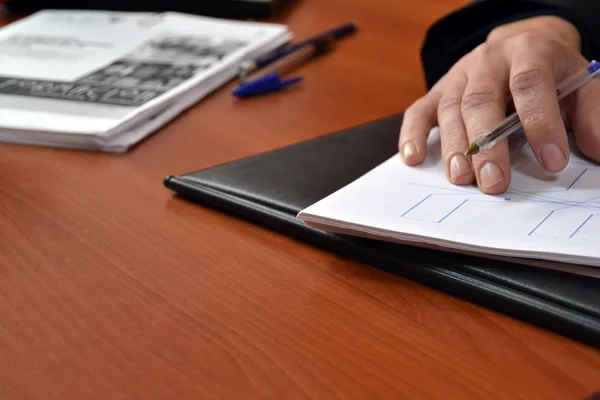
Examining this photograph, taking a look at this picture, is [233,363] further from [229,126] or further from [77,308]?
[229,126]

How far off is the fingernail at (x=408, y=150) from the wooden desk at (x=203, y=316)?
0.42ft

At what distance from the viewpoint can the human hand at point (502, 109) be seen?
544mm

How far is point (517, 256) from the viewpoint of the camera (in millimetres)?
443

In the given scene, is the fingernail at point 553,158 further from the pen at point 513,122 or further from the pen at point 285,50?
the pen at point 285,50

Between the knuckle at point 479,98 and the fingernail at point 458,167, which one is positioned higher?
the knuckle at point 479,98

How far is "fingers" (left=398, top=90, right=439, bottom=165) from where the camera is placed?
0.59m

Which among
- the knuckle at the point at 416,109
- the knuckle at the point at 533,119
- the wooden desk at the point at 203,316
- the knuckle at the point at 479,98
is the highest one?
the knuckle at the point at 479,98

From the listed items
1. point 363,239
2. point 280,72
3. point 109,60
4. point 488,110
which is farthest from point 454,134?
point 109,60

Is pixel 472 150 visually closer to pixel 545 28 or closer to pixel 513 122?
pixel 513 122

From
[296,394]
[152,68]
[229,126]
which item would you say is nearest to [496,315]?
[296,394]

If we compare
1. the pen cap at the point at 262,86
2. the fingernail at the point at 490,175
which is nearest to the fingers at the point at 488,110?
the fingernail at the point at 490,175

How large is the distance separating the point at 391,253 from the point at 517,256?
3.3 inches

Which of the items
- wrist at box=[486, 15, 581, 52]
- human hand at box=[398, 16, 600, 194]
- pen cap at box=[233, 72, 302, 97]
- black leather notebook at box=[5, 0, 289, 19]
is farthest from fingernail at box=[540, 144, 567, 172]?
black leather notebook at box=[5, 0, 289, 19]

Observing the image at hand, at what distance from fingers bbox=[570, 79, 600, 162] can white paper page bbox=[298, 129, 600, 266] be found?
0.5 inches
